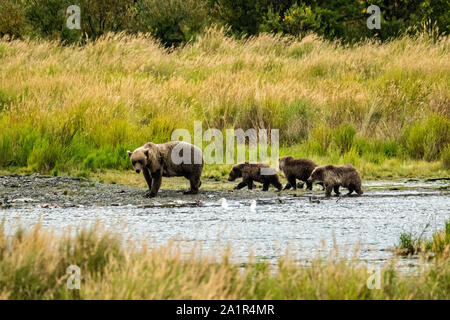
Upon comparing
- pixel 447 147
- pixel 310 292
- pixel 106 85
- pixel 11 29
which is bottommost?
pixel 310 292

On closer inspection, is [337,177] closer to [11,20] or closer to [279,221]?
[279,221]

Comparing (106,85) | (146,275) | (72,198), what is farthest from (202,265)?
(106,85)

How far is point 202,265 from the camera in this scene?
746cm

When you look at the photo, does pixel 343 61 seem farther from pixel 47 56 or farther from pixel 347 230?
pixel 347 230

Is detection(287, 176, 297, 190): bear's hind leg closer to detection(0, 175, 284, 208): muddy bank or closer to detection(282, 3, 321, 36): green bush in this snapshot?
detection(0, 175, 284, 208): muddy bank

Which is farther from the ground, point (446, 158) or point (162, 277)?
point (446, 158)

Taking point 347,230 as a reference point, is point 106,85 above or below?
above

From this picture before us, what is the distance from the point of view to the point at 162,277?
6719 mm

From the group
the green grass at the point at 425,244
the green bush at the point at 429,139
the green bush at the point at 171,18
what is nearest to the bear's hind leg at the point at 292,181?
the green bush at the point at 429,139

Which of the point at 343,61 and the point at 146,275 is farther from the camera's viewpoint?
the point at 343,61

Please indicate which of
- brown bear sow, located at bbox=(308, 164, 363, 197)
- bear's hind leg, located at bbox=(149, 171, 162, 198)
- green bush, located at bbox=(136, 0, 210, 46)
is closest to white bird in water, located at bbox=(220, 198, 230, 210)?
bear's hind leg, located at bbox=(149, 171, 162, 198)

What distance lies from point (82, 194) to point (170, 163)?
144cm

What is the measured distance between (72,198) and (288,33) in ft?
74.8

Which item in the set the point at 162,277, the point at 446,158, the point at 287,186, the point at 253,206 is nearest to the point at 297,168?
the point at 287,186
